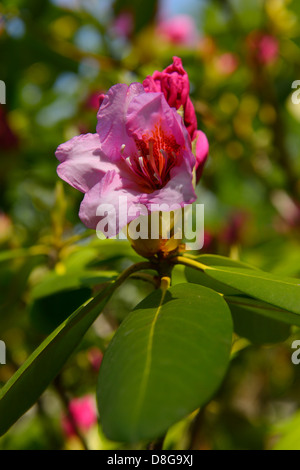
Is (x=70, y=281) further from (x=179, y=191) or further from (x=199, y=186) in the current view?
(x=199, y=186)

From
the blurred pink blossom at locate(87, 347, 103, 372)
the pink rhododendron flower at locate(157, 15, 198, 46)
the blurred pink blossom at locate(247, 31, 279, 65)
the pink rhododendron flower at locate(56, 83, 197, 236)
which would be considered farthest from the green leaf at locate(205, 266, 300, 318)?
the pink rhododendron flower at locate(157, 15, 198, 46)

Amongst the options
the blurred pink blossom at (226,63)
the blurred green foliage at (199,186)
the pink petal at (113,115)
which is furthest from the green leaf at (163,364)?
the blurred pink blossom at (226,63)

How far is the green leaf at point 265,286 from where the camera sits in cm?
61

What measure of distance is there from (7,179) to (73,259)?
1.02m

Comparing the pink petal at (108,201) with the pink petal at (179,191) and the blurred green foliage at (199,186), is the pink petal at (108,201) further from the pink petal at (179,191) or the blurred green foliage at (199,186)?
the blurred green foliage at (199,186)

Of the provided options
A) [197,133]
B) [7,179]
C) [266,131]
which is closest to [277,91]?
[266,131]

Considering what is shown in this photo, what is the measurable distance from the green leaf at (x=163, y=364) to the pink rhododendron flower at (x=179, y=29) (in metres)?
2.50

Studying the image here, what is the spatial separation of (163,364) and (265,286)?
0.20m

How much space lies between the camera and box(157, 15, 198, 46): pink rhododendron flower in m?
2.84

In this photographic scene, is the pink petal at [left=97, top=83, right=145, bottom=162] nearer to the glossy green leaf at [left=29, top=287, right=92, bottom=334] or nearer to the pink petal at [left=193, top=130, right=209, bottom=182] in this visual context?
the pink petal at [left=193, top=130, right=209, bottom=182]

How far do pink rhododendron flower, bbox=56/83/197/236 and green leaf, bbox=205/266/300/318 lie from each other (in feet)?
0.48

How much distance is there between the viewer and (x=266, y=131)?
→ 2314 millimetres
